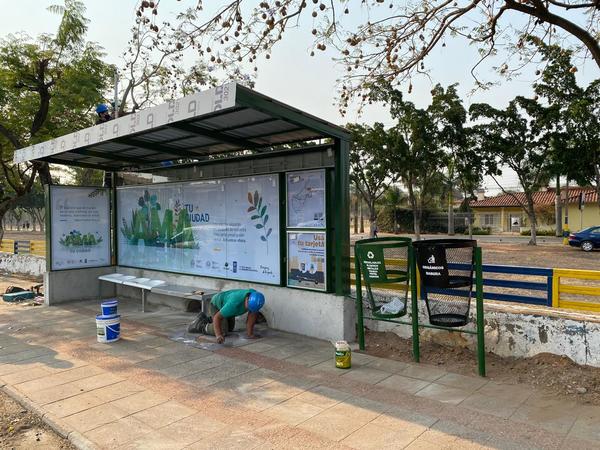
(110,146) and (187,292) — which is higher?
(110,146)

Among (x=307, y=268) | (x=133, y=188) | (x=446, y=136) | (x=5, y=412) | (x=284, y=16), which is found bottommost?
(x=5, y=412)

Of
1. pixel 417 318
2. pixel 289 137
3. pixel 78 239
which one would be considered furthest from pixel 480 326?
pixel 78 239

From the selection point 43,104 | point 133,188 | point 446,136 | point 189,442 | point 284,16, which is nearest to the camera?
point 189,442

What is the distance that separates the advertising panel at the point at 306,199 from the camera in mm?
6402

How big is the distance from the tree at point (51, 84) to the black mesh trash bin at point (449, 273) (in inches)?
412

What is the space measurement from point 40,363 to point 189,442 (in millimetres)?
3020

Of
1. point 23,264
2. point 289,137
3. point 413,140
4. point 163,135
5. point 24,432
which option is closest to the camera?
point 24,432

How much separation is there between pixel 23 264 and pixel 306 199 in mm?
13220

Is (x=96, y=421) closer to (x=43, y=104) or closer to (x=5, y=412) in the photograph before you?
(x=5, y=412)

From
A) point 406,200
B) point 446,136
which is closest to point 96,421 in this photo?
point 446,136

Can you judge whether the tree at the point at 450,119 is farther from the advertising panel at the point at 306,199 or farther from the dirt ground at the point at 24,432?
the dirt ground at the point at 24,432

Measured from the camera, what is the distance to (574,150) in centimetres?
1972

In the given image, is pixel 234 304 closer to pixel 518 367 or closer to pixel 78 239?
pixel 518 367

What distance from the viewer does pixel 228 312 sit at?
5.95m
